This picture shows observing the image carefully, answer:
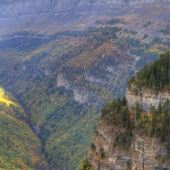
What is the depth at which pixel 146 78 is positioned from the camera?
208ft

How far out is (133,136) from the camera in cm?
5831

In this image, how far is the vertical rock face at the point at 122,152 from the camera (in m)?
54.7

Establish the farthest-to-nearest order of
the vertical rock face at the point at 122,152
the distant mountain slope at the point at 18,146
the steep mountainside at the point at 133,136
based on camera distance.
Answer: the distant mountain slope at the point at 18,146 → the steep mountainside at the point at 133,136 → the vertical rock face at the point at 122,152

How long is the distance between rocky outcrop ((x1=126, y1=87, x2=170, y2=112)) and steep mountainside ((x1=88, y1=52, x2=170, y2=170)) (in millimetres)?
204

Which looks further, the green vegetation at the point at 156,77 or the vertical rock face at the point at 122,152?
the green vegetation at the point at 156,77

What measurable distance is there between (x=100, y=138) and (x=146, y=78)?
1572 centimetres

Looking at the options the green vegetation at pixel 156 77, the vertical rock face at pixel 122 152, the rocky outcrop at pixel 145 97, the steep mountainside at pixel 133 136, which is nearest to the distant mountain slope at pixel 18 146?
the vertical rock face at pixel 122 152

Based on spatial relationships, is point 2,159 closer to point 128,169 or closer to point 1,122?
point 1,122

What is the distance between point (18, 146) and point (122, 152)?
352ft

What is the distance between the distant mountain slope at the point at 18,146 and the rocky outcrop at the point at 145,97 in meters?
88.5

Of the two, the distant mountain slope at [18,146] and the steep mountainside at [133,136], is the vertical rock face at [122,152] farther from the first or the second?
the distant mountain slope at [18,146]

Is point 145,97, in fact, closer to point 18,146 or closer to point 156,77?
point 156,77

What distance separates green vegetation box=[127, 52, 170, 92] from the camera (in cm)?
6047

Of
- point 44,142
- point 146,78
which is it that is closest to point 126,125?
point 146,78
